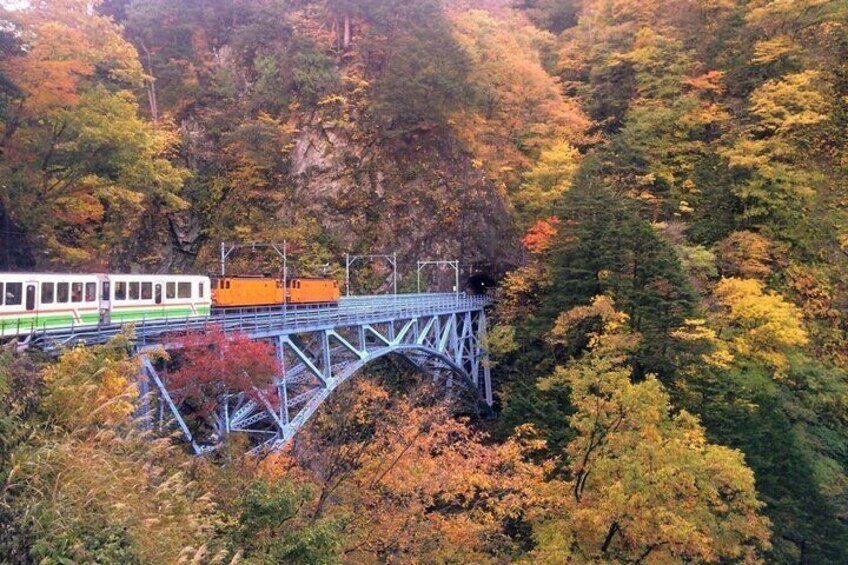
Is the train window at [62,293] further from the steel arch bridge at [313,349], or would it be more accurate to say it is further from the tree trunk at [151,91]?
the tree trunk at [151,91]

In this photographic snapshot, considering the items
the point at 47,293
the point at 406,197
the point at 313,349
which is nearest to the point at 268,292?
the point at 313,349

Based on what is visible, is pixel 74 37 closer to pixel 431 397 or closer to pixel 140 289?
pixel 140 289

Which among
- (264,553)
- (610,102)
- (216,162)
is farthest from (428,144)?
(264,553)

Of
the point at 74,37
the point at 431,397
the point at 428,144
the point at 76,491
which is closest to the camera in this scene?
the point at 76,491

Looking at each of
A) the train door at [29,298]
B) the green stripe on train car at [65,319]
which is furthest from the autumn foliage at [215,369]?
the train door at [29,298]

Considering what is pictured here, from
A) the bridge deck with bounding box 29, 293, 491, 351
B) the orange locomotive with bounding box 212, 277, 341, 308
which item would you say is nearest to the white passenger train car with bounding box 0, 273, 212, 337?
the bridge deck with bounding box 29, 293, 491, 351

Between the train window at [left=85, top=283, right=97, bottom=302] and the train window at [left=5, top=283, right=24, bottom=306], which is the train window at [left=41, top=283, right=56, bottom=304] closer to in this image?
the train window at [left=5, top=283, right=24, bottom=306]
